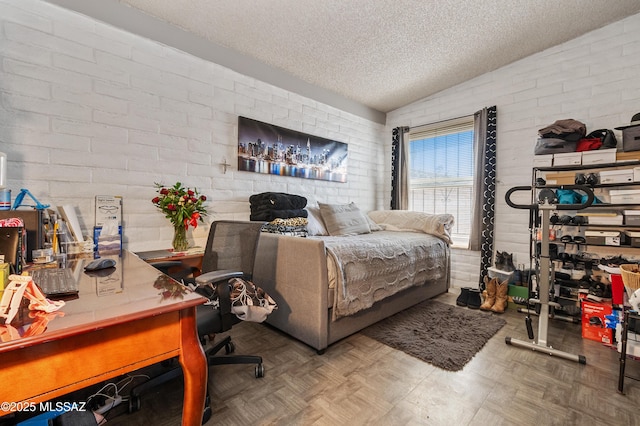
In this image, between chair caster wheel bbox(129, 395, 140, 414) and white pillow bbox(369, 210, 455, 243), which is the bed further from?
chair caster wheel bbox(129, 395, 140, 414)

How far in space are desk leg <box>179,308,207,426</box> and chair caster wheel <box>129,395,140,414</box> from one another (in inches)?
30.5

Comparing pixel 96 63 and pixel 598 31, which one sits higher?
pixel 598 31

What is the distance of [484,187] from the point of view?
337 cm

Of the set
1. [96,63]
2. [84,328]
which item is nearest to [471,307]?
[84,328]

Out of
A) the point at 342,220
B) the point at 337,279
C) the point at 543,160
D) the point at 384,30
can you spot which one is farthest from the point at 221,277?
the point at 543,160

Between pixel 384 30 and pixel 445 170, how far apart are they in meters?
1.99

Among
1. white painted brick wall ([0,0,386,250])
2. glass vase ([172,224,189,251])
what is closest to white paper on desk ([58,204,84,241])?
white painted brick wall ([0,0,386,250])

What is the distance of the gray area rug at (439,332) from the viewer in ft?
6.47

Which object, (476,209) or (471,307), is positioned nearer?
(471,307)

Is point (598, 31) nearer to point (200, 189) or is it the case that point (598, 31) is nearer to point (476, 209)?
point (476, 209)

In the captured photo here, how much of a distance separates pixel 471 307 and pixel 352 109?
9.11ft

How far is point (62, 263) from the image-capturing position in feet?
4.65

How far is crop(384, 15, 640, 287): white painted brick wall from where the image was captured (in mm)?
2635

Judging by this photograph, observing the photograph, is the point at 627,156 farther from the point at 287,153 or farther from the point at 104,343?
the point at 104,343
